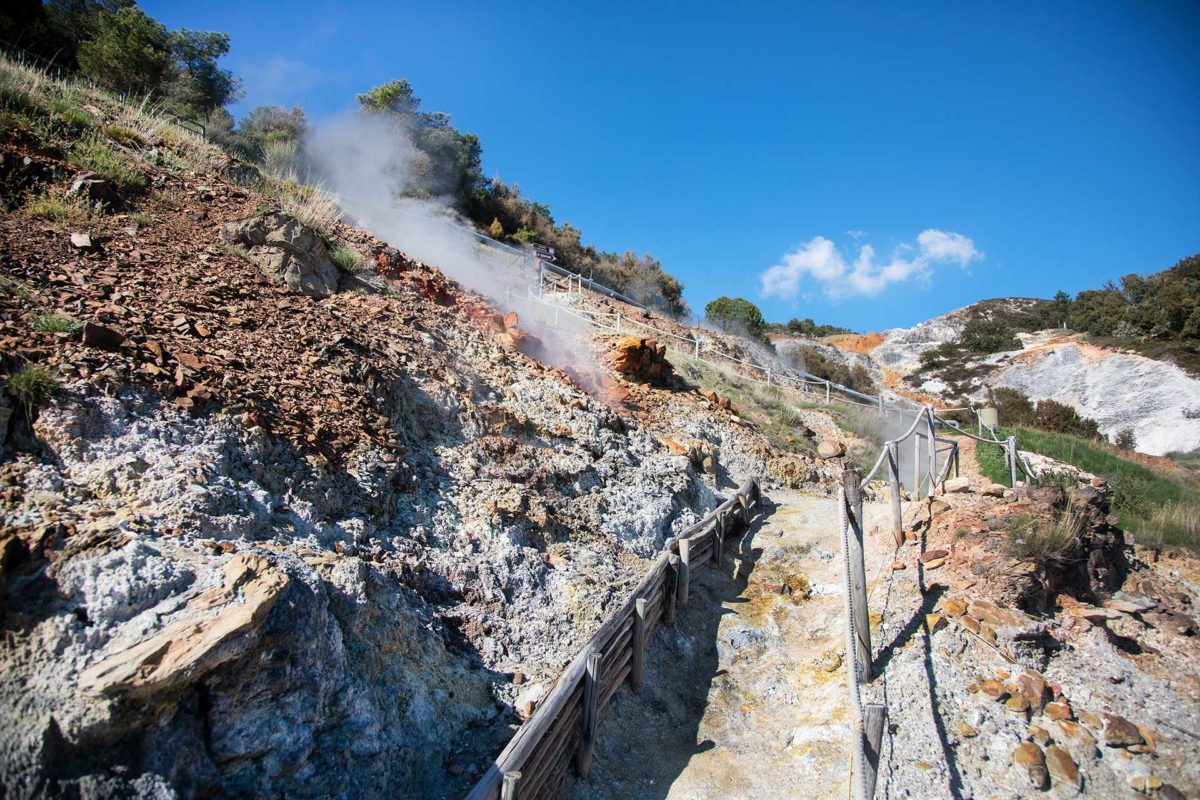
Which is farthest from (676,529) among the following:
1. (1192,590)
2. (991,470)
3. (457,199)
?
(457,199)

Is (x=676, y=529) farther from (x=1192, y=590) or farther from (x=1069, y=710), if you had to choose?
(x=1192, y=590)

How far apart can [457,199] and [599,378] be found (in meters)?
16.8

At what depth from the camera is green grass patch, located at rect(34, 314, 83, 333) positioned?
485cm

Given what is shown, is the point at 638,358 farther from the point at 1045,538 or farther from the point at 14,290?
the point at 14,290

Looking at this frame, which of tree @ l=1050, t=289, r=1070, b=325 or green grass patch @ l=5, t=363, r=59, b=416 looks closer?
green grass patch @ l=5, t=363, r=59, b=416

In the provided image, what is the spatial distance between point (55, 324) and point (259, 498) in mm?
2128

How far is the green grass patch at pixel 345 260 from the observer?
999 centimetres

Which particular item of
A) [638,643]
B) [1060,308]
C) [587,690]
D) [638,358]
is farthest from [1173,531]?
[1060,308]

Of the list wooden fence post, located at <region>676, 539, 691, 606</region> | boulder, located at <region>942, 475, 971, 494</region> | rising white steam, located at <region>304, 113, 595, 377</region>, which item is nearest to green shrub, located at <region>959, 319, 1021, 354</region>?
rising white steam, located at <region>304, 113, 595, 377</region>

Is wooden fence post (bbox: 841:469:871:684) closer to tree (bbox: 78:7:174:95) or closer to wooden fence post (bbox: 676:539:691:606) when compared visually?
wooden fence post (bbox: 676:539:691:606)

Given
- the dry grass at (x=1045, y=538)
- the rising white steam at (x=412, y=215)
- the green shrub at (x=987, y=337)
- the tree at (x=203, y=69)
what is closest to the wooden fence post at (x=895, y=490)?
the dry grass at (x=1045, y=538)

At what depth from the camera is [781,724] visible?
19.6 ft

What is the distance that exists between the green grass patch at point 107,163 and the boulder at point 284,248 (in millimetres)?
1293

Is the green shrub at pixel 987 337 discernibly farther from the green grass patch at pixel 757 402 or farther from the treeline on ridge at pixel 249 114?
the green grass patch at pixel 757 402
